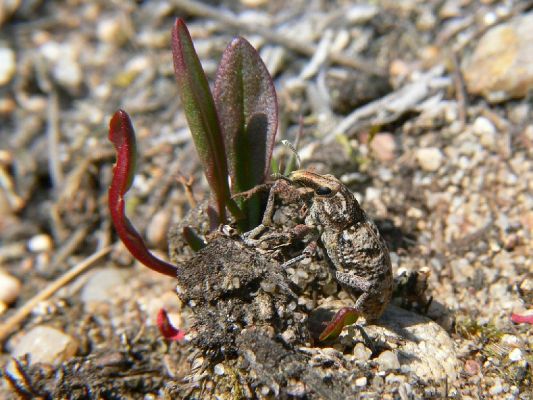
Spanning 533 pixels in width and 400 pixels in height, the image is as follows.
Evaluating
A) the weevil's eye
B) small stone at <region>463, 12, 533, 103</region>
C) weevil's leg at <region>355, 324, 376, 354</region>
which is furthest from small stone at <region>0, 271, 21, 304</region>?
small stone at <region>463, 12, 533, 103</region>

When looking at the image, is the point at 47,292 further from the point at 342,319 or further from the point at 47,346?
the point at 342,319

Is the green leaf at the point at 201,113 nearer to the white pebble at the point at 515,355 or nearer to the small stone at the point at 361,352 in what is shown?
the small stone at the point at 361,352

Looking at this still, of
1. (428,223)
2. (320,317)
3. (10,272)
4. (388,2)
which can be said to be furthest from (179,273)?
(388,2)

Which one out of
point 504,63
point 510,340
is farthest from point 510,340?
point 504,63

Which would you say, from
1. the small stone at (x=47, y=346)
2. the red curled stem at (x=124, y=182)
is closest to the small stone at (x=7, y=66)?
the small stone at (x=47, y=346)

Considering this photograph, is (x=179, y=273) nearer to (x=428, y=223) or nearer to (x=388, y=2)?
(x=428, y=223)
